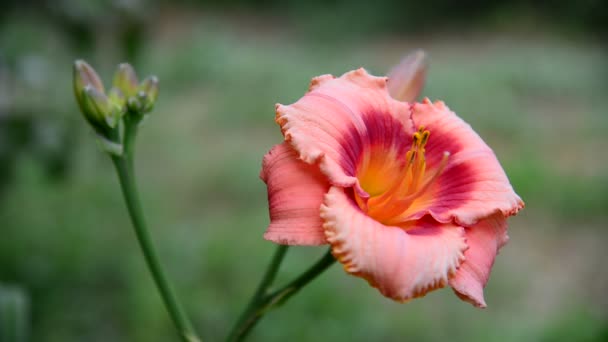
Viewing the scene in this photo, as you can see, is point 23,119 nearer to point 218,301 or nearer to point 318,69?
point 218,301

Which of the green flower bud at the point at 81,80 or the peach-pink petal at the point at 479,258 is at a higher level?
the green flower bud at the point at 81,80

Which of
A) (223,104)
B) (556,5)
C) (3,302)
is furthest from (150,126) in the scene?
(556,5)

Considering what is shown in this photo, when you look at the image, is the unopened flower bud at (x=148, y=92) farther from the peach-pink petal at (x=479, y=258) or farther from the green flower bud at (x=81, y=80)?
the peach-pink petal at (x=479, y=258)

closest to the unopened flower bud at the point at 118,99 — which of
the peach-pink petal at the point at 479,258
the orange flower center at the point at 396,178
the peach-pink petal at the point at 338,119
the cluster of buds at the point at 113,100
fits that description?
the cluster of buds at the point at 113,100

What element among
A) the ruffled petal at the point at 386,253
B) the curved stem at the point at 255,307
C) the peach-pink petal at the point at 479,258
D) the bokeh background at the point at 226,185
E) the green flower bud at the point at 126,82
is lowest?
the bokeh background at the point at 226,185

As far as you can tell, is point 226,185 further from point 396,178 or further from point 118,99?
point 396,178

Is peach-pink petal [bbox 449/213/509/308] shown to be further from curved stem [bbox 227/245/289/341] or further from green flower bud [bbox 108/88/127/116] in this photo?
green flower bud [bbox 108/88/127/116]
